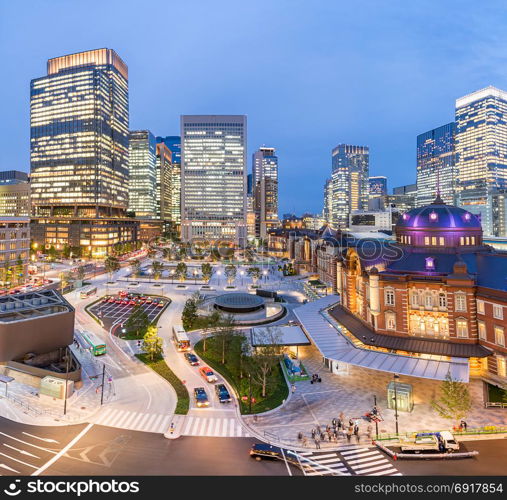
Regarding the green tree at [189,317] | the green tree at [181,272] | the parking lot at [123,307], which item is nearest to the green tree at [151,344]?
the green tree at [189,317]

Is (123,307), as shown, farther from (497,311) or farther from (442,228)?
(497,311)

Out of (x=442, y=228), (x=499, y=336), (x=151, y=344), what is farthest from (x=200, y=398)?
(x=442, y=228)

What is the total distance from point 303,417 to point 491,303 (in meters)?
29.4

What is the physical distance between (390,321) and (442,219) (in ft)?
65.5

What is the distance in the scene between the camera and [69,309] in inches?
2136

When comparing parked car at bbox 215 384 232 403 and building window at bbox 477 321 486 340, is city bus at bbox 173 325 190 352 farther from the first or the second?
building window at bbox 477 321 486 340

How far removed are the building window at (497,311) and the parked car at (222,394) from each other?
118ft

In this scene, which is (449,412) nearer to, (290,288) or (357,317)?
(357,317)

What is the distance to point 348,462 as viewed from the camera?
30.2 meters

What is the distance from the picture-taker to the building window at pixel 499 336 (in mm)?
43656

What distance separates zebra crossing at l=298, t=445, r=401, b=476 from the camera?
2864 cm

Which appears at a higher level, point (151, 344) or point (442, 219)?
point (442, 219)

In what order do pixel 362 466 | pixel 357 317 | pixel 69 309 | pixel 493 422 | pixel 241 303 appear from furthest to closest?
pixel 241 303
pixel 357 317
pixel 69 309
pixel 493 422
pixel 362 466
